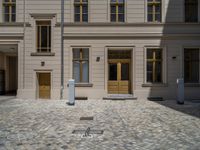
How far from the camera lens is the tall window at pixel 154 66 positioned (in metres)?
18.5

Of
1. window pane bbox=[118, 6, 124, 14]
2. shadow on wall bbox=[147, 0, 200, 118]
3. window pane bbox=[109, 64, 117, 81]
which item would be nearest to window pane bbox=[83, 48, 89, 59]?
window pane bbox=[109, 64, 117, 81]

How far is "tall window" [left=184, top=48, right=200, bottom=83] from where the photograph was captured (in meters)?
18.5

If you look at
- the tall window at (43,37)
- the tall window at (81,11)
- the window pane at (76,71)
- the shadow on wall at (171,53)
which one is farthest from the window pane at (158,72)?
the tall window at (43,37)

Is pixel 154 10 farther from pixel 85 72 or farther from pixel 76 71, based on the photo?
pixel 76 71

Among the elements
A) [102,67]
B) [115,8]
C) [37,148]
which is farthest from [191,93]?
[37,148]

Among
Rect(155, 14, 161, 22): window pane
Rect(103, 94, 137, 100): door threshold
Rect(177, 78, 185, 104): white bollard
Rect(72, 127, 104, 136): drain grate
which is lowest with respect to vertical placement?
Rect(72, 127, 104, 136): drain grate

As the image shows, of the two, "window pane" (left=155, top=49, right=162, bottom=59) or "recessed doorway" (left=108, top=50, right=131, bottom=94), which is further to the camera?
"recessed doorway" (left=108, top=50, right=131, bottom=94)

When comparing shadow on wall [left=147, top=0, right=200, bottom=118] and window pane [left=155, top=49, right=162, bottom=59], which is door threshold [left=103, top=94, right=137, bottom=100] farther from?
window pane [left=155, top=49, right=162, bottom=59]

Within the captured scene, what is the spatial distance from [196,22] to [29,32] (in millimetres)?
13245

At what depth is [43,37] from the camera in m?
18.8

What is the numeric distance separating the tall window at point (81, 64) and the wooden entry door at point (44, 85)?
221 centimetres

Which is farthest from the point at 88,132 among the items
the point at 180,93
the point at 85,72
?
the point at 85,72

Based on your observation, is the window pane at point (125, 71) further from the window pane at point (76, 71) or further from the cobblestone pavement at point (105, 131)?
the cobblestone pavement at point (105, 131)

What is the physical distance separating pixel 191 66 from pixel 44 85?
1188cm
